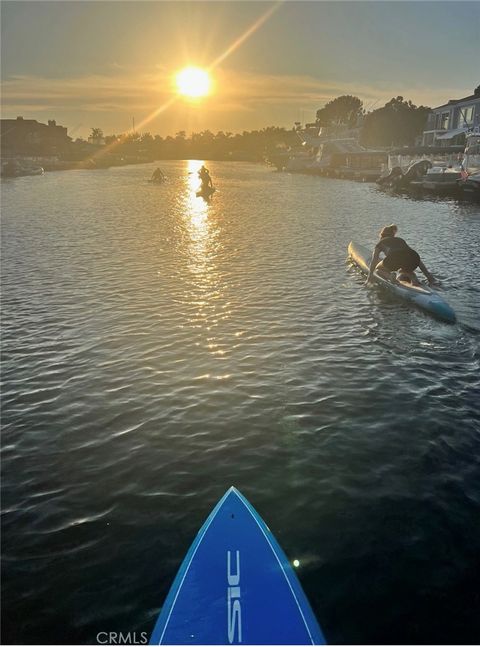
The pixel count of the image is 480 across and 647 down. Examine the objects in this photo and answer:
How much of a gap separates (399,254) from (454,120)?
87.8m

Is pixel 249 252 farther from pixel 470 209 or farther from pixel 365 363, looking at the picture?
pixel 470 209

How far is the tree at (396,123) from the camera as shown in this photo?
124625mm

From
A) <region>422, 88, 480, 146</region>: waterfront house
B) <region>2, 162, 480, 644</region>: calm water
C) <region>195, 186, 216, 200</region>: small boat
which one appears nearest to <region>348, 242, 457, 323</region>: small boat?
<region>2, 162, 480, 644</region>: calm water

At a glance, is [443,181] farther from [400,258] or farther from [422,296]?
[422,296]

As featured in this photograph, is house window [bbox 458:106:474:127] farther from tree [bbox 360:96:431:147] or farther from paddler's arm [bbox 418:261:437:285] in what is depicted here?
paddler's arm [bbox 418:261:437:285]

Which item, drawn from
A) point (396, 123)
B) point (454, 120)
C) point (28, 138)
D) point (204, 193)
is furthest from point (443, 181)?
point (28, 138)

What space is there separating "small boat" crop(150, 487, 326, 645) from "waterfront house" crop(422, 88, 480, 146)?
261 ft

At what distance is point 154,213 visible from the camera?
45812 millimetres

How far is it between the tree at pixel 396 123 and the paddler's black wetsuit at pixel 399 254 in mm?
122431

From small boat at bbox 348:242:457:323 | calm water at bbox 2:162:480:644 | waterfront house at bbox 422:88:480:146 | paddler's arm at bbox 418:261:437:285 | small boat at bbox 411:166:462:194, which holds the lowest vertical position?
calm water at bbox 2:162:480:644

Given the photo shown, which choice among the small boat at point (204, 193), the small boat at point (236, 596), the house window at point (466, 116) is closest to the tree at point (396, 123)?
the house window at point (466, 116)

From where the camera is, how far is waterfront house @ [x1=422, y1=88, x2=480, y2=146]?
258 feet

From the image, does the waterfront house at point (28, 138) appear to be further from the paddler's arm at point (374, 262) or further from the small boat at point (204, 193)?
the paddler's arm at point (374, 262)

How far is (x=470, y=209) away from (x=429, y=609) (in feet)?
152
